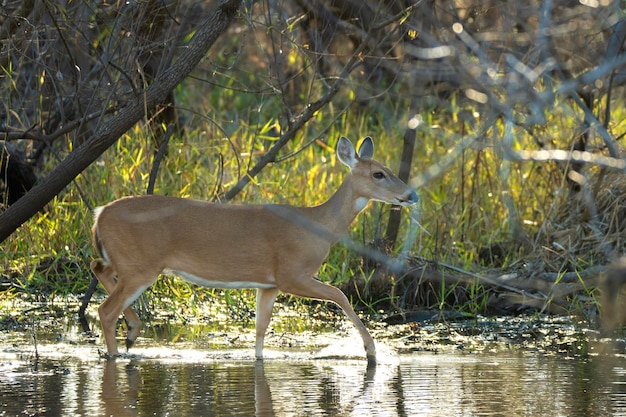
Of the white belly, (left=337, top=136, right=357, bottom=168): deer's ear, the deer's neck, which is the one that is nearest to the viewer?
the white belly

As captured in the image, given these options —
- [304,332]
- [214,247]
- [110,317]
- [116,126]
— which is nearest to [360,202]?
[304,332]

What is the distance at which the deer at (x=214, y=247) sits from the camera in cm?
827

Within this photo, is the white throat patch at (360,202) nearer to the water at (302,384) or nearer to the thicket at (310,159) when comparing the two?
the thicket at (310,159)

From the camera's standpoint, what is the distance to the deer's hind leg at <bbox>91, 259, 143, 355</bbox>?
795 cm

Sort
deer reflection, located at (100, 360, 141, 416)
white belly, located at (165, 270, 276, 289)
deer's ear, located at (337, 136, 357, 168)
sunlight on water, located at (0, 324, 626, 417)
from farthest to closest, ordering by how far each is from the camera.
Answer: deer's ear, located at (337, 136, 357, 168)
white belly, located at (165, 270, 276, 289)
sunlight on water, located at (0, 324, 626, 417)
deer reflection, located at (100, 360, 141, 416)

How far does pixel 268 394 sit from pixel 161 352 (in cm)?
153

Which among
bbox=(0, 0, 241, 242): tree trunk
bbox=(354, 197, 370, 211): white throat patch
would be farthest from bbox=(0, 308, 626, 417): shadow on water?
bbox=(354, 197, 370, 211): white throat patch

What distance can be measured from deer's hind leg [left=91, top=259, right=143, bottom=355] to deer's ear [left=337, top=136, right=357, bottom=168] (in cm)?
185

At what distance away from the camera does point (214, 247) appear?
845cm

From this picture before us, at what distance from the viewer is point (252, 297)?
32.7 ft

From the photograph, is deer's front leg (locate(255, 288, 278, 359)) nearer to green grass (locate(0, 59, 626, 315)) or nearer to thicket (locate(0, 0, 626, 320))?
thicket (locate(0, 0, 626, 320))

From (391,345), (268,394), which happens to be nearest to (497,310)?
(391,345)

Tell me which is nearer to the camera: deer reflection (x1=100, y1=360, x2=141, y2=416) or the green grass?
deer reflection (x1=100, y1=360, x2=141, y2=416)

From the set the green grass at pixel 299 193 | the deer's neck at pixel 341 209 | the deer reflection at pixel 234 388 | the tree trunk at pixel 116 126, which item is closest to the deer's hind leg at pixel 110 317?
the deer reflection at pixel 234 388
